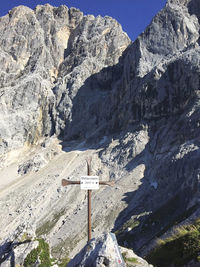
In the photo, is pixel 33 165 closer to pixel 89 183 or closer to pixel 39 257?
pixel 39 257

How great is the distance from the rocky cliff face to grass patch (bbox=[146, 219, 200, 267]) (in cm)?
854

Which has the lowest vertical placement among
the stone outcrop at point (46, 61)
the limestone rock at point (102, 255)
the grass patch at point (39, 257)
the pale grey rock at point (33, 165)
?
the pale grey rock at point (33, 165)

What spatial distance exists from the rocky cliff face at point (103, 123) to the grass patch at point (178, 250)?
854 centimetres

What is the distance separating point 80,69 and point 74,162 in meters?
40.4

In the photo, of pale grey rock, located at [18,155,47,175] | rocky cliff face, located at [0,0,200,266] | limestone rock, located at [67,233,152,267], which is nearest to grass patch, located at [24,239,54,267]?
limestone rock, located at [67,233,152,267]

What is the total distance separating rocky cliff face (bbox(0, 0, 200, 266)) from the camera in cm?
4475

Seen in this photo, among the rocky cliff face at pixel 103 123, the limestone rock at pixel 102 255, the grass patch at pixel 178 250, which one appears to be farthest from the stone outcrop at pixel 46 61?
the grass patch at pixel 178 250

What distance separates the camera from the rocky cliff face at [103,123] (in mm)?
44750

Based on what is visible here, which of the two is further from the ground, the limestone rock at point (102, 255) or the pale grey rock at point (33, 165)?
the limestone rock at point (102, 255)

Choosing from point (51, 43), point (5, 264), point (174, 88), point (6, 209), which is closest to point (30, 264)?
point (5, 264)

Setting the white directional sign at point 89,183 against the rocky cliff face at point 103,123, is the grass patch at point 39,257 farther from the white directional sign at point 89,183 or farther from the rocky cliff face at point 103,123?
the white directional sign at point 89,183

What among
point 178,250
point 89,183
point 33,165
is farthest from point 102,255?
point 33,165

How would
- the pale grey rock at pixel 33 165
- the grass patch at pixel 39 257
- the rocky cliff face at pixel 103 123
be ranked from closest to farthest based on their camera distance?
1. the grass patch at pixel 39 257
2. the rocky cliff face at pixel 103 123
3. the pale grey rock at pixel 33 165

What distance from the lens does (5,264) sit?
11.0m
